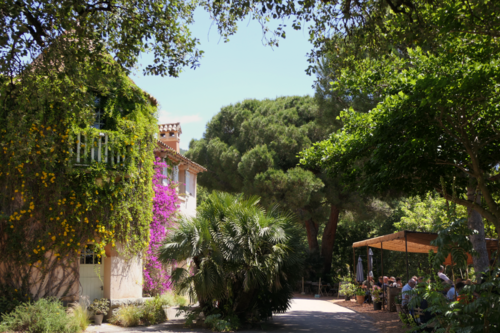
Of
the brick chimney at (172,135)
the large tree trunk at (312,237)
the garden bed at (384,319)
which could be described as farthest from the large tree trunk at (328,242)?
the brick chimney at (172,135)

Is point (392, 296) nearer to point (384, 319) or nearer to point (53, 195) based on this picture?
point (384, 319)

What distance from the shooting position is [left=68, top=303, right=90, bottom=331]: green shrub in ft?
43.7

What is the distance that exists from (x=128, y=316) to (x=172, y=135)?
13179 mm

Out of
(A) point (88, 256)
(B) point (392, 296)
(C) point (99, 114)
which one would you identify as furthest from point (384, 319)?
(C) point (99, 114)

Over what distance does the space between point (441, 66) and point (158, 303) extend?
11411 millimetres

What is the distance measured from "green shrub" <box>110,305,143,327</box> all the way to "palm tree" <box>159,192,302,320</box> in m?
1.94

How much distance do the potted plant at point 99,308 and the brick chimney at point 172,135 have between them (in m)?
11.4

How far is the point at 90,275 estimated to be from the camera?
16.2 metres

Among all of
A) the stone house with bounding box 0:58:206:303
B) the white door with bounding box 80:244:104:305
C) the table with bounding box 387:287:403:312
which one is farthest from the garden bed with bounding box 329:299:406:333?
the white door with bounding box 80:244:104:305

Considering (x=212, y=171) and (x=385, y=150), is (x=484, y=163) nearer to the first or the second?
(x=385, y=150)

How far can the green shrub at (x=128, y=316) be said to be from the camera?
47.2 ft

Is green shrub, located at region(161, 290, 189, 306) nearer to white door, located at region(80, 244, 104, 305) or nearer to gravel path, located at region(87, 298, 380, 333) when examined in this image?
gravel path, located at region(87, 298, 380, 333)

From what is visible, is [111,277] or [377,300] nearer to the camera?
[111,277]

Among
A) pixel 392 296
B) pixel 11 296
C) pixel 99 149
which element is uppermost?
pixel 99 149
